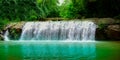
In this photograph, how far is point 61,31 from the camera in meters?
22.8

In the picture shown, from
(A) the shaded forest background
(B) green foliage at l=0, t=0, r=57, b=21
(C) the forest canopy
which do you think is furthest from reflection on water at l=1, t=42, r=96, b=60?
(B) green foliage at l=0, t=0, r=57, b=21

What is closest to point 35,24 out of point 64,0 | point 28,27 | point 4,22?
point 28,27

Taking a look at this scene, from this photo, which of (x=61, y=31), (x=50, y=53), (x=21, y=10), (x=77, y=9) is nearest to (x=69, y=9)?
(x=77, y=9)

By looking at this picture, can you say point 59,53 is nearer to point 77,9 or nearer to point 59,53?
point 59,53

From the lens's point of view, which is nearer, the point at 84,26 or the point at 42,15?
the point at 84,26

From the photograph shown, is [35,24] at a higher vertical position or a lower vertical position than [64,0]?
lower

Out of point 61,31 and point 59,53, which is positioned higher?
point 61,31

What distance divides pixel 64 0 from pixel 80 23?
19.5m

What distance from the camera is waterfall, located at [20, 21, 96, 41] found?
22.5 meters

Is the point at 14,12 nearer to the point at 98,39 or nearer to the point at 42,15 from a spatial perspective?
the point at 42,15

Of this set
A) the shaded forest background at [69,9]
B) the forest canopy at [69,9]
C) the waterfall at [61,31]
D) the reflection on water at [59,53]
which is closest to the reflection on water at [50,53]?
the reflection on water at [59,53]

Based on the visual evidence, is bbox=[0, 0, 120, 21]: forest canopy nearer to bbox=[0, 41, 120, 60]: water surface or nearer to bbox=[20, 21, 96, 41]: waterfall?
bbox=[20, 21, 96, 41]: waterfall

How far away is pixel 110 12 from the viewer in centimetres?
2772

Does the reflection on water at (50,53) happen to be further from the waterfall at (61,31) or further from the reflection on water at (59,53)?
the waterfall at (61,31)
